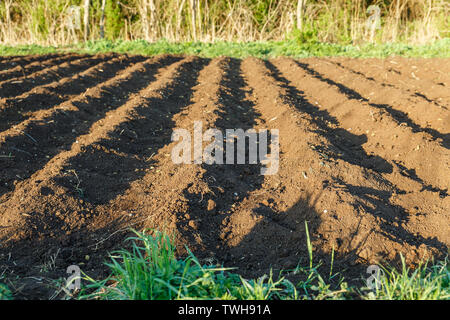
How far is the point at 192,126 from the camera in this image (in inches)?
194

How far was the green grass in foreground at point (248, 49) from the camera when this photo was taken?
11.2 m

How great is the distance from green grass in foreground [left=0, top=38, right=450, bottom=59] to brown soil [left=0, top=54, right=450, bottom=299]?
5.08m

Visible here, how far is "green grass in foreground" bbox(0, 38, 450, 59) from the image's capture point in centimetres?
1118

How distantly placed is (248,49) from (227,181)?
9.58m

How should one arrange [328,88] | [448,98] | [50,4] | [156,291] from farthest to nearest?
[50,4] → [328,88] → [448,98] → [156,291]

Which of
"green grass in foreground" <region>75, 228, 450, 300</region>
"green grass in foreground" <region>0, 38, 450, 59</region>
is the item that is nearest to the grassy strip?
"green grass in foreground" <region>75, 228, 450, 300</region>

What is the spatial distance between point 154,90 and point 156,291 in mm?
5125

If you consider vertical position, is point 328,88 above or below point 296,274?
above

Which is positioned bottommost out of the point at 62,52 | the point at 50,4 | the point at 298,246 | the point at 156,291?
the point at 298,246

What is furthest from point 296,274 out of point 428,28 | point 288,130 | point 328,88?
point 428,28

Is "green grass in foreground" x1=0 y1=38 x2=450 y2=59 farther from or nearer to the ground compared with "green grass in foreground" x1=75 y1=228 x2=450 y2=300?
farther from the ground

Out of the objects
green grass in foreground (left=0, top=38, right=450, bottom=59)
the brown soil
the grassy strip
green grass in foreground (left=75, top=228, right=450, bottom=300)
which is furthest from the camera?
green grass in foreground (left=0, top=38, right=450, bottom=59)

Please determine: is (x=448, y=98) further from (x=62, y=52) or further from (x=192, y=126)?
(x=62, y=52)

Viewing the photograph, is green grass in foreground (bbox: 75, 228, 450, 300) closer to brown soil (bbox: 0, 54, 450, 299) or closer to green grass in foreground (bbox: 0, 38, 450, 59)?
brown soil (bbox: 0, 54, 450, 299)
